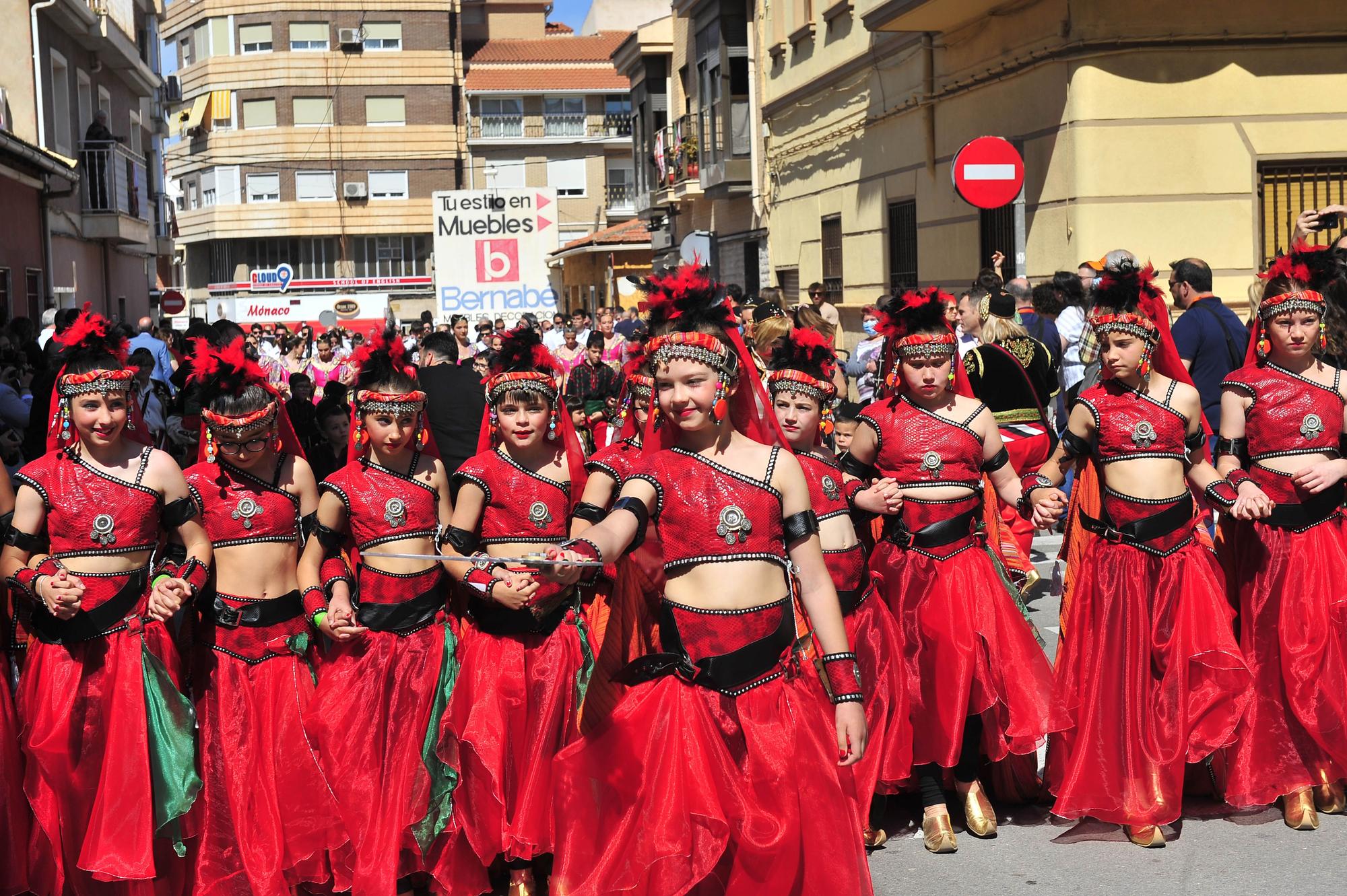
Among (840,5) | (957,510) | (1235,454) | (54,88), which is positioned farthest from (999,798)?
(54,88)

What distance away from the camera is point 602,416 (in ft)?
29.9

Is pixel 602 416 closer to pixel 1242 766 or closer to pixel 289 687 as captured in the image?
pixel 289 687

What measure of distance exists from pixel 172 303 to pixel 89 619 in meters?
30.0

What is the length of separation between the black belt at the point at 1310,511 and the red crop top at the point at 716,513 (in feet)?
8.74

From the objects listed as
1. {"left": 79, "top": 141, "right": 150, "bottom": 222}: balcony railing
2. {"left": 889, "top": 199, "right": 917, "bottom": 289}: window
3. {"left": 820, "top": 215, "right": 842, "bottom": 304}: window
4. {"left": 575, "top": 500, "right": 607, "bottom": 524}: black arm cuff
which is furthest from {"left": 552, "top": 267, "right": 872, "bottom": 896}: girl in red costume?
{"left": 79, "top": 141, "right": 150, "bottom": 222}: balcony railing

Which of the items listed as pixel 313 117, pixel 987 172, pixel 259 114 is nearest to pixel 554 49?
pixel 313 117

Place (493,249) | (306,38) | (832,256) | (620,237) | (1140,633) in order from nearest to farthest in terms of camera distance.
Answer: (1140,633), (493,249), (832,256), (620,237), (306,38)

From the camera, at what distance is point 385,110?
63.7m

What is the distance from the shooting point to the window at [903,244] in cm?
1878

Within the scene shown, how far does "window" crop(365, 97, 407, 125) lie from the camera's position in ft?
208

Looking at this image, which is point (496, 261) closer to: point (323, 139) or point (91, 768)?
point (91, 768)

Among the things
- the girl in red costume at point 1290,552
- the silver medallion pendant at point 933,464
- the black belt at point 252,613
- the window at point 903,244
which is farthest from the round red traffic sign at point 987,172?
the black belt at point 252,613

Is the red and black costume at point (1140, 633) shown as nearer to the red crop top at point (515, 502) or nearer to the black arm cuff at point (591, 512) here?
the red crop top at point (515, 502)

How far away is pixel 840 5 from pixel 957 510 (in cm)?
1591
